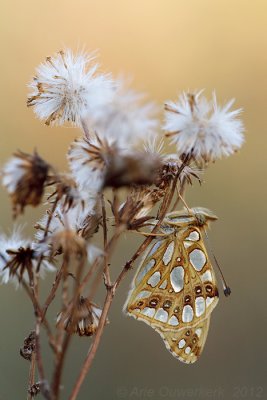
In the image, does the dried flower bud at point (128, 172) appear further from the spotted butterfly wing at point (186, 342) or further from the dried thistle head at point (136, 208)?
the spotted butterfly wing at point (186, 342)

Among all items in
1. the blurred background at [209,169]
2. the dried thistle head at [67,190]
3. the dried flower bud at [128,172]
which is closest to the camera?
the dried flower bud at [128,172]

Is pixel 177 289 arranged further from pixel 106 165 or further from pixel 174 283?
pixel 106 165

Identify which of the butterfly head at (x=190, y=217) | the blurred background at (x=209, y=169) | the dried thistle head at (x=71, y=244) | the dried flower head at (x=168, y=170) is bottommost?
the dried thistle head at (x=71, y=244)

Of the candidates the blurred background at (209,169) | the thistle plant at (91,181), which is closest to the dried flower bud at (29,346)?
the thistle plant at (91,181)

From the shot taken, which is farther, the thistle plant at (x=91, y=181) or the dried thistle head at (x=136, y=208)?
the dried thistle head at (x=136, y=208)

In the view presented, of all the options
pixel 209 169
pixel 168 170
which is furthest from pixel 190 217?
pixel 209 169

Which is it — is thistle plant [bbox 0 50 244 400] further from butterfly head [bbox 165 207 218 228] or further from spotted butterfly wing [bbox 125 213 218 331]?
butterfly head [bbox 165 207 218 228]
